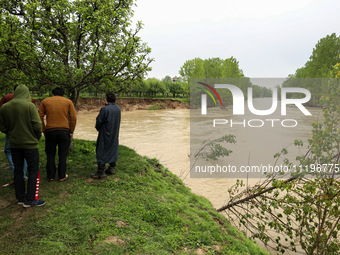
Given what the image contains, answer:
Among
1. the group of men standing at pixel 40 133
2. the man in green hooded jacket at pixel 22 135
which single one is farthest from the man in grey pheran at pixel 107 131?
the man in green hooded jacket at pixel 22 135

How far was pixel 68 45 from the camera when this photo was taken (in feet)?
22.1

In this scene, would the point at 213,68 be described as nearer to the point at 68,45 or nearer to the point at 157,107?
the point at 157,107

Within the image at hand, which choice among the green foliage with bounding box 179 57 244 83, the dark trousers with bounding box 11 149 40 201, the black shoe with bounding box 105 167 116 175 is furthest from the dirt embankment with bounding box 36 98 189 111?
the dark trousers with bounding box 11 149 40 201

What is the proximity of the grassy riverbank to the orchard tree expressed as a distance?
9.11 feet

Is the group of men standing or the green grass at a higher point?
the green grass

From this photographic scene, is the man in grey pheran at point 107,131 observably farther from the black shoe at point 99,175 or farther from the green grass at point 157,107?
the green grass at point 157,107

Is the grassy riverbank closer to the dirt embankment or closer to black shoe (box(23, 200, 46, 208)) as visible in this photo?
black shoe (box(23, 200, 46, 208))

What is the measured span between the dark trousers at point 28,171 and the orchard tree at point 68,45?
2625 mm

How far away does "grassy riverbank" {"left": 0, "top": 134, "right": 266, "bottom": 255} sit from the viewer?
336 centimetres

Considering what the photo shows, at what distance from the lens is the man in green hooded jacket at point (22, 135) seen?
3982mm

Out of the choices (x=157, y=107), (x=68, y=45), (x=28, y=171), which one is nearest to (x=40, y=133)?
(x=28, y=171)

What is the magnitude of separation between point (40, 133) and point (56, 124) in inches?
33.3

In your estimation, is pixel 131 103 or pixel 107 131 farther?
pixel 131 103

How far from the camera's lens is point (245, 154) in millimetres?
13969
